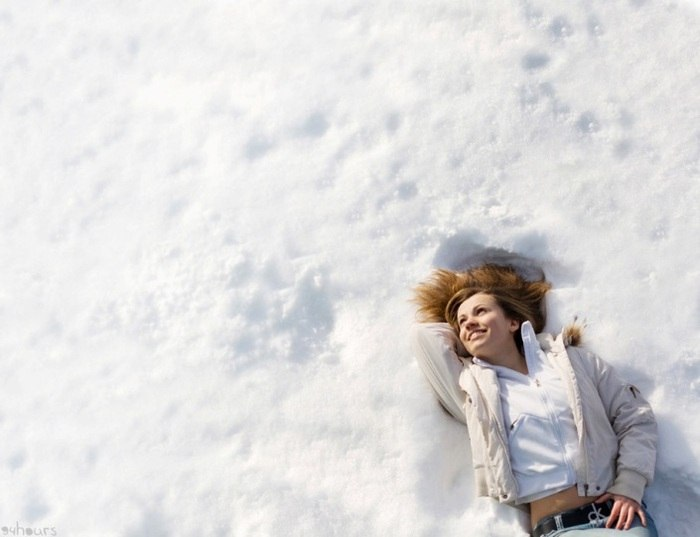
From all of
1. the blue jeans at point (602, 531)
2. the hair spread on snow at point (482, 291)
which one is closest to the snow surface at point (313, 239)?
the hair spread on snow at point (482, 291)

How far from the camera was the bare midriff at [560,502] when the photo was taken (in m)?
3.26

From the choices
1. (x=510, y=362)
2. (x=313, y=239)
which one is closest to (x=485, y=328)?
(x=510, y=362)

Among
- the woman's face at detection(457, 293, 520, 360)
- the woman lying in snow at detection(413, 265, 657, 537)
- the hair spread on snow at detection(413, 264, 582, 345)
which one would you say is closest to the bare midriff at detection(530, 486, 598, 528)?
the woman lying in snow at detection(413, 265, 657, 537)

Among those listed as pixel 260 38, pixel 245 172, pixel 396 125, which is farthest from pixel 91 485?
pixel 260 38

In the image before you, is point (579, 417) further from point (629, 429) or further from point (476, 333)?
point (476, 333)

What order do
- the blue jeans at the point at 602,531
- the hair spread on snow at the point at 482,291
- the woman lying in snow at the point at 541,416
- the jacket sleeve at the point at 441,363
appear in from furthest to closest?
the hair spread on snow at the point at 482,291 → the jacket sleeve at the point at 441,363 → the woman lying in snow at the point at 541,416 → the blue jeans at the point at 602,531

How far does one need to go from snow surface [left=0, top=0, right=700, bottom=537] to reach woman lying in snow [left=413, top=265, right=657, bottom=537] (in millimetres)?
182

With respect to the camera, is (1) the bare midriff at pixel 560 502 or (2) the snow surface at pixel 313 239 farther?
(2) the snow surface at pixel 313 239

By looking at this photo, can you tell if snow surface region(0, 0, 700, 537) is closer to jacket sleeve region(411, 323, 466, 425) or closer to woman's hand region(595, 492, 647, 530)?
jacket sleeve region(411, 323, 466, 425)

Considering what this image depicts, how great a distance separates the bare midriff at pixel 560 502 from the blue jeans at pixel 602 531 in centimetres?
9

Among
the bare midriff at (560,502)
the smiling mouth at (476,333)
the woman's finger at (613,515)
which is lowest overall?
the woman's finger at (613,515)

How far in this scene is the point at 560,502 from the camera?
10.7 feet

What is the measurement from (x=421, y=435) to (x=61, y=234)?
8.23 feet

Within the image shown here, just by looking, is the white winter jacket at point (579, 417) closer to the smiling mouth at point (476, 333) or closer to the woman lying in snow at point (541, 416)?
the woman lying in snow at point (541, 416)
